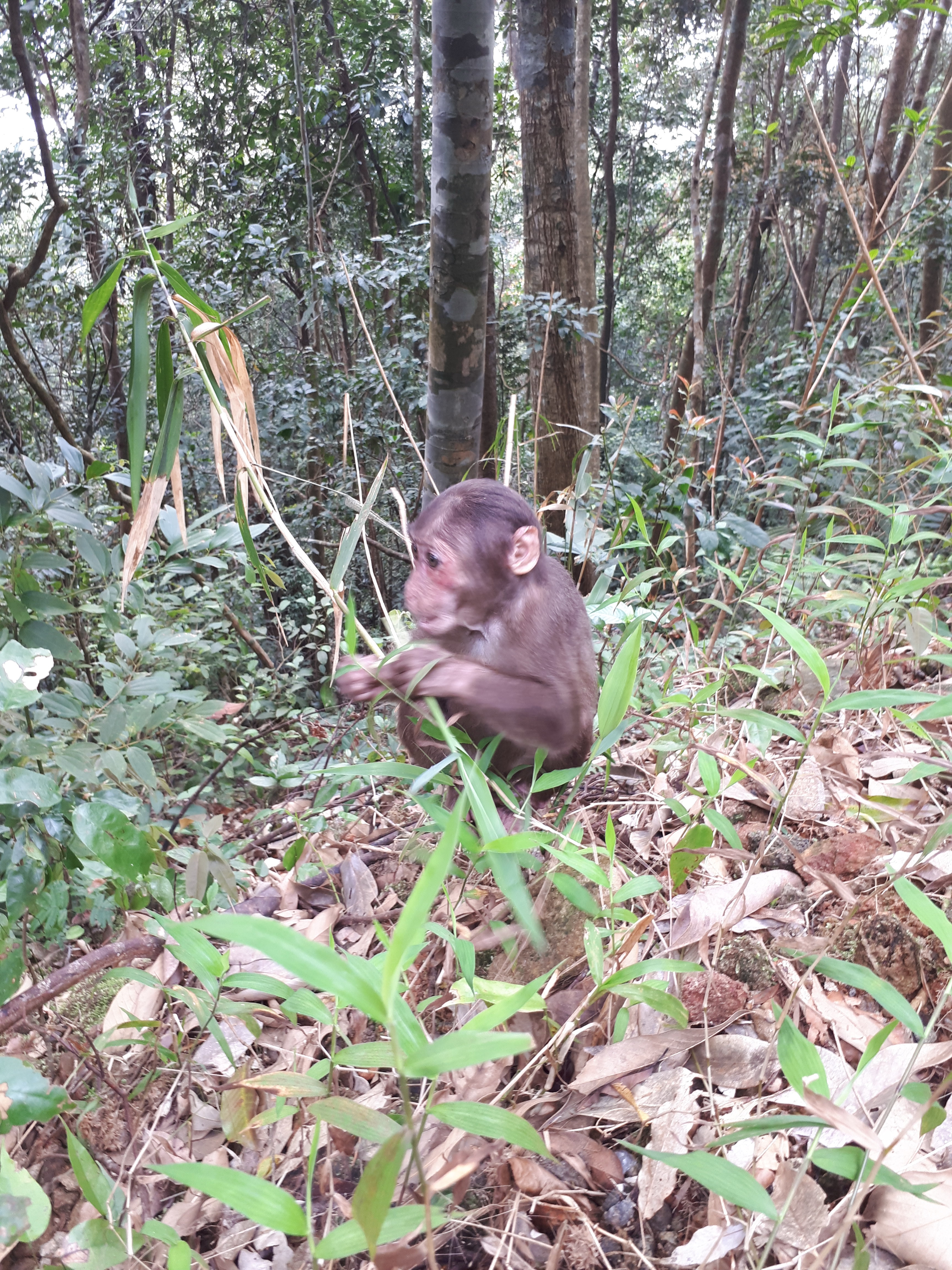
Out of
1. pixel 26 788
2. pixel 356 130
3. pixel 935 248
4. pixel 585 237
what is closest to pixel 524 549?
pixel 26 788

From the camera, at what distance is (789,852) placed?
78.9 inches

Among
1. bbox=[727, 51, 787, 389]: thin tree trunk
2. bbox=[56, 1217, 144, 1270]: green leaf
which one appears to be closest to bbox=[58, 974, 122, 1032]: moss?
bbox=[56, 1217, 144, 1270]: green leaf

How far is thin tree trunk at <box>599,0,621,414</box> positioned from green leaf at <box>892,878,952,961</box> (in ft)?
31.9

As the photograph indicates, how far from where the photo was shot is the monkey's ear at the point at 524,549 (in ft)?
7.30

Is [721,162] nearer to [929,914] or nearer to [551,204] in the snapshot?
[551,204]

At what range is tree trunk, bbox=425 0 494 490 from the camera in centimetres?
331

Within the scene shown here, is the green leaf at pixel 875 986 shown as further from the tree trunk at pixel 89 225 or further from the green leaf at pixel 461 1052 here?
the tree trunk at pixel 89 225

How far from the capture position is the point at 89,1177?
123 centimetres

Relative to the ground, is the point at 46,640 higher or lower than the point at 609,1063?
higher

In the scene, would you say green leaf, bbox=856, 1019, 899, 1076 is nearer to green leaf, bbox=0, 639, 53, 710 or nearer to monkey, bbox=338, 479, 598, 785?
monkey, bbox=338, 479, 598, 785

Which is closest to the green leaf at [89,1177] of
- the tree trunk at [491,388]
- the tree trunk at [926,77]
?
the tree trunk at [491,388]

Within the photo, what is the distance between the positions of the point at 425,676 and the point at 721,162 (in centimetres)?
909

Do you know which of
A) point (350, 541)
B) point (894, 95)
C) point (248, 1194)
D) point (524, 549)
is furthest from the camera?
point (894, 95)

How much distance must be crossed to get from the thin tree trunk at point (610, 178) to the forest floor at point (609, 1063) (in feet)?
30.3
